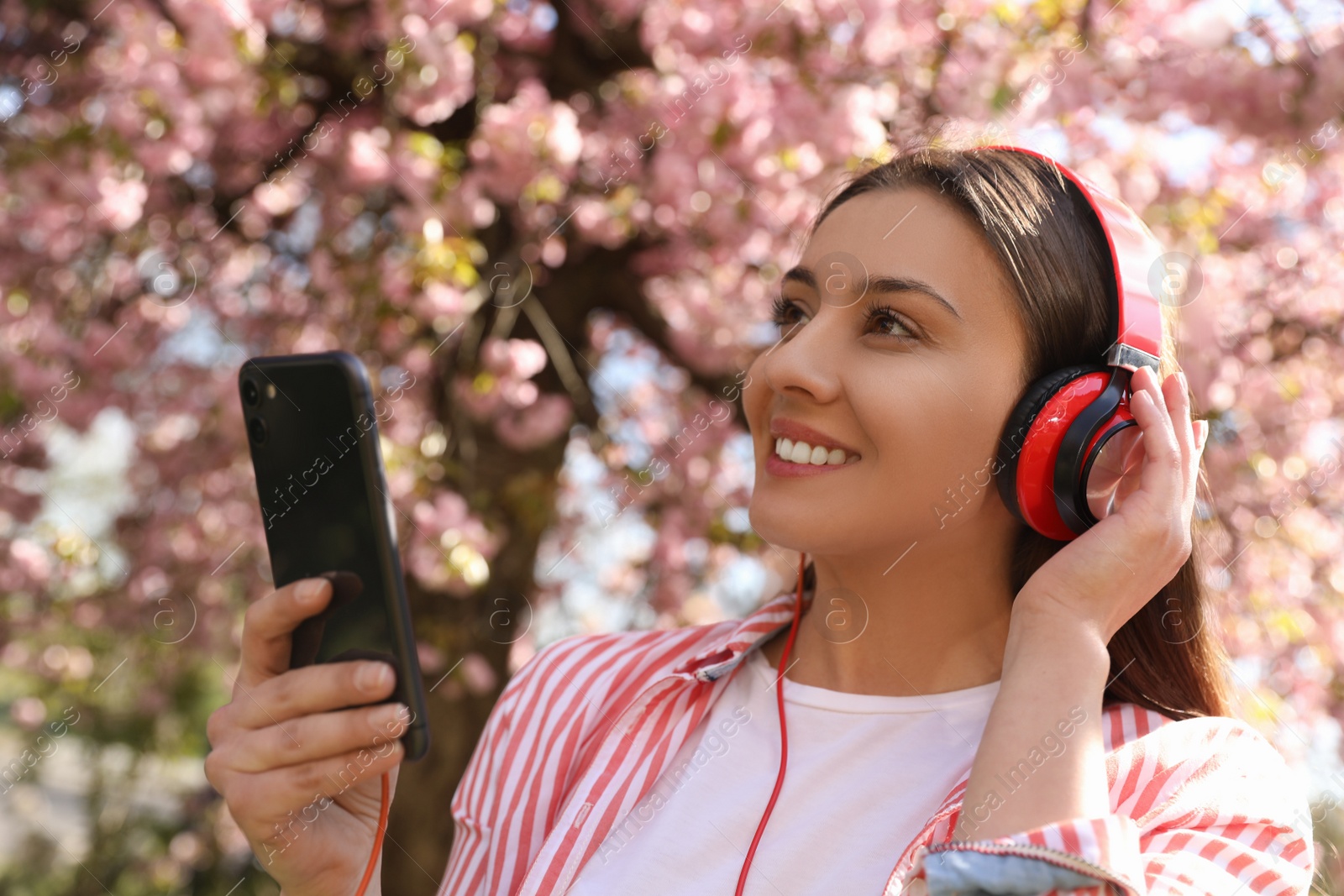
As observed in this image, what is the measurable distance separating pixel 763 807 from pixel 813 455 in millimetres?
460

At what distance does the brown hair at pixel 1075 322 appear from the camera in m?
1.40

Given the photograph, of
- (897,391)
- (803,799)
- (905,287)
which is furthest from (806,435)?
(803,799)

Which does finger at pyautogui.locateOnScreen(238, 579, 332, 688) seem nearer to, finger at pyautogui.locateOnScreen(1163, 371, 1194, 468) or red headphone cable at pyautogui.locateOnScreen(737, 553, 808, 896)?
red headphone cable at pyautogui.locateOnScreen(737, 553, 808, 896)

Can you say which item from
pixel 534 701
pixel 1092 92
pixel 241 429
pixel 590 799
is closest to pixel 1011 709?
pixel 590 799

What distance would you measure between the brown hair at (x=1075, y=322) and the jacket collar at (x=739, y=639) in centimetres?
34

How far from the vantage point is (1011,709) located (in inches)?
43.9

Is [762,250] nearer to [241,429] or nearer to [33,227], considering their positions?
[241,429]

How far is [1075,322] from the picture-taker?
1.43 m

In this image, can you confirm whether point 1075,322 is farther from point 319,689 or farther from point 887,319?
point 319,689

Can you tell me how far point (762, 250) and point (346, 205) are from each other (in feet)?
5.36

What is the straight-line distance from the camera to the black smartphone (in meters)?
1.08

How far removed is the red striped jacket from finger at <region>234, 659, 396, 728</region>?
0.38m

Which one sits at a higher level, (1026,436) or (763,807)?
(1026,436)

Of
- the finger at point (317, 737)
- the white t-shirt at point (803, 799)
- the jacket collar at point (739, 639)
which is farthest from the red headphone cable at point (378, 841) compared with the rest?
the jacket collar at point (739, 639)
